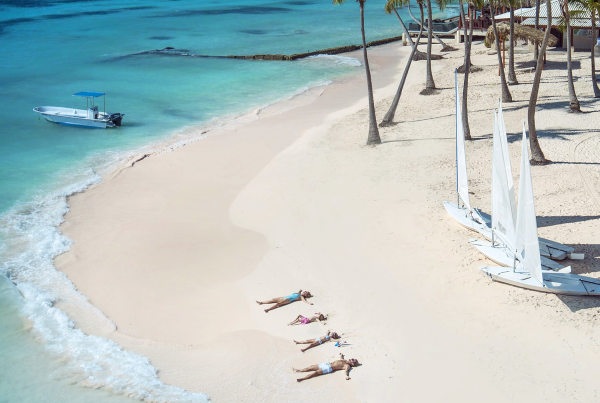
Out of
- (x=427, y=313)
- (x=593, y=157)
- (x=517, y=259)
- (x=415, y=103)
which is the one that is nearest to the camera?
(x=427, y=313)

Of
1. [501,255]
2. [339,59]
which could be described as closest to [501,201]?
[501,255]

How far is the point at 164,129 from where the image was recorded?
3612 cm

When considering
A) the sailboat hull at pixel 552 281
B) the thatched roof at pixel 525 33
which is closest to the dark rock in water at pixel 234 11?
the thatched roof at pixel 525 33

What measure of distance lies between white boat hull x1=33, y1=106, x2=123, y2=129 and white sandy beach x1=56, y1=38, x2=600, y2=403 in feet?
24.9

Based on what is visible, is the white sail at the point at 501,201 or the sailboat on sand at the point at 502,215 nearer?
the sailboat on sand at the point at 502,215

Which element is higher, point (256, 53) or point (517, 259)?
point (256, 53)

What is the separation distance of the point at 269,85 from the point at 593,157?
96.7 feet

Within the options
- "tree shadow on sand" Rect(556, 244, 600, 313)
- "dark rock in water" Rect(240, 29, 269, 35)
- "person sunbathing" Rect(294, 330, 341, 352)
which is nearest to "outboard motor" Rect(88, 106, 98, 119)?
"person sunbathing" Rect(294, 330, 341, 352)

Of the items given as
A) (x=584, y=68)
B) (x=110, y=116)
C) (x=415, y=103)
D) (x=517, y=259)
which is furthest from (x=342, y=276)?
(x=584, y=68)

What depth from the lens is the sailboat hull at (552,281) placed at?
15109mm

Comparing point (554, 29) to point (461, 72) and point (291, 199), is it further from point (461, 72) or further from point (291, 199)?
point (291, 199)

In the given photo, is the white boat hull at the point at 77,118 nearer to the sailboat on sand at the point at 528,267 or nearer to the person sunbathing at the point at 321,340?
the person sunbathing at the point at 321,340

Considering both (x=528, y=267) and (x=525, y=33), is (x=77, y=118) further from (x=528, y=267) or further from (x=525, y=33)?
(x=528, y=267)

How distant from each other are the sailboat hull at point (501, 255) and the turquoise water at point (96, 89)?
30.8ft
